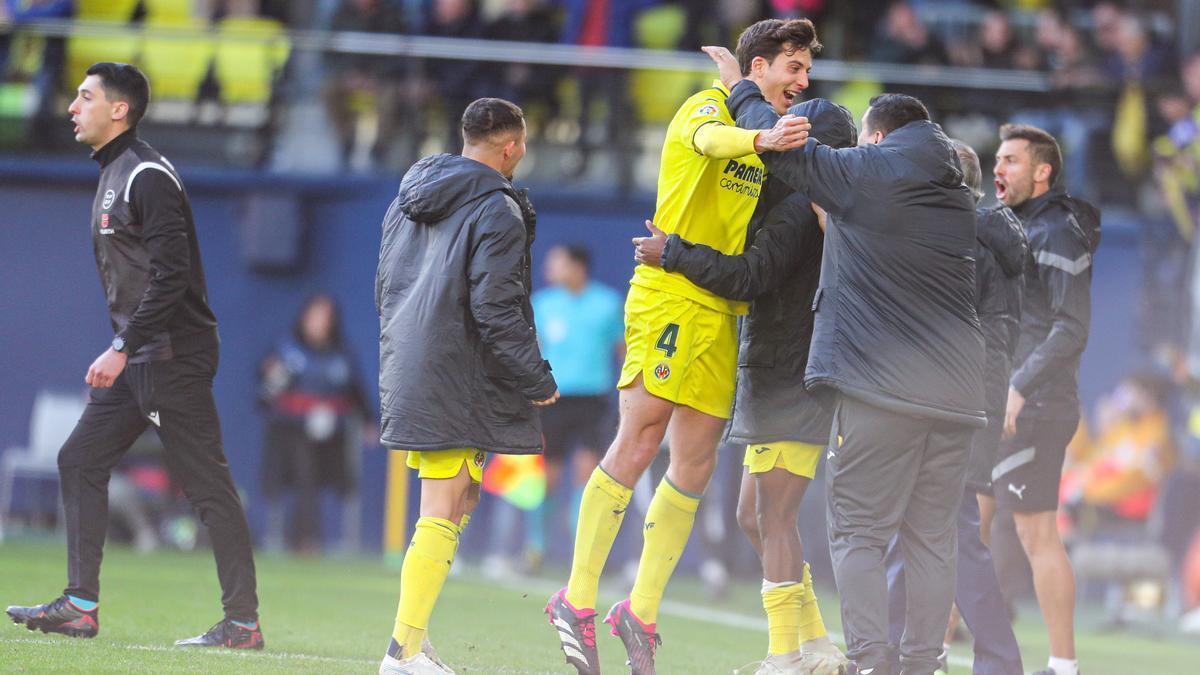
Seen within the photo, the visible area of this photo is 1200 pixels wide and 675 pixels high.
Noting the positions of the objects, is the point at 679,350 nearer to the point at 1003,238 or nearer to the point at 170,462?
the point at 1003,238

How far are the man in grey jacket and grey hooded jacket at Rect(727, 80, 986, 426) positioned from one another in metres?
0.92

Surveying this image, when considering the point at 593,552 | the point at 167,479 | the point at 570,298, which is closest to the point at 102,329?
the point at 167,479

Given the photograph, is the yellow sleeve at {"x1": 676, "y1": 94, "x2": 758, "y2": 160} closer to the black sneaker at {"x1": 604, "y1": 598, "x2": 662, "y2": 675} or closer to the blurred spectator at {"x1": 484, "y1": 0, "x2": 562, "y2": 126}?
the black sneaker at {"x1": 604, "y1": 598, "x2": 662, "y2": 675}

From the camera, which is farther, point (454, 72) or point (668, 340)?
point (454, 72)

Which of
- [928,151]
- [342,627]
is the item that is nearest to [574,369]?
[342,627]

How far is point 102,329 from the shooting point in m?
14.7

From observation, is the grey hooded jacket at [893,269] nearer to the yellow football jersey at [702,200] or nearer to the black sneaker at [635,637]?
the yellow football jersey at [702,200]

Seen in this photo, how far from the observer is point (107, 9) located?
1550cm

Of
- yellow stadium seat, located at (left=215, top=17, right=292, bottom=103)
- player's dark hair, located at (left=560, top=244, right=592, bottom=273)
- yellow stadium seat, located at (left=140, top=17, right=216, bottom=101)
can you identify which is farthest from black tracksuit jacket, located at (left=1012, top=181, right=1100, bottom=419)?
yellow stadium seat, located at (left=140, top=17, right=216, bottom=101)

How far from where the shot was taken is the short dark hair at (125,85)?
23.1 feet

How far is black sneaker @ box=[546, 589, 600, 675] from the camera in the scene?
20.3 feet

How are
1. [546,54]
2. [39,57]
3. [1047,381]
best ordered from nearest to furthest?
[1047,381], [39,57], [546,54]

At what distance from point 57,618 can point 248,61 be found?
9.11 m

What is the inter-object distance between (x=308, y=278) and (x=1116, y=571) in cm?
685
